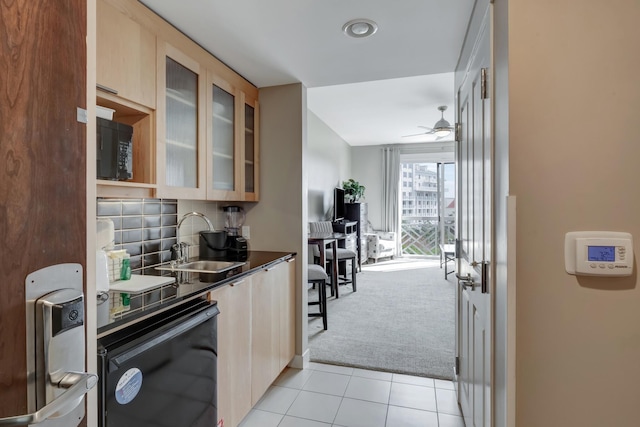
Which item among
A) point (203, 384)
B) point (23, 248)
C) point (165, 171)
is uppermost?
point (165, 171)

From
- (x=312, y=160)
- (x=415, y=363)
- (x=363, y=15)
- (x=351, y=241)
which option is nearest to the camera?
(x=363, y=15)

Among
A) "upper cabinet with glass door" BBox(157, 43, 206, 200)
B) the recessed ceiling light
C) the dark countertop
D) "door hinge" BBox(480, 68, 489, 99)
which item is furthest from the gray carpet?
the recessed ceiling light

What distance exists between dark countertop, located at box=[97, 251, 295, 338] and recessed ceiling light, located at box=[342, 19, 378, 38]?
145 cm

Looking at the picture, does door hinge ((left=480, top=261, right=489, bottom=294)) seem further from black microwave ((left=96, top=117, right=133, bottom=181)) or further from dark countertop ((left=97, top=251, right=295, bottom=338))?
black microwave ((left=96, top=117, right=133, bottom=181))

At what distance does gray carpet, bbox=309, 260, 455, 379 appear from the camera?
268cm

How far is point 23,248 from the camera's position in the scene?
63 centimetres

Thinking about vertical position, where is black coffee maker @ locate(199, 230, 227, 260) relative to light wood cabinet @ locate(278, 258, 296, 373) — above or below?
above

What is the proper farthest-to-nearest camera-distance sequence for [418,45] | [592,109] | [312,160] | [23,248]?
[312,160] < [418,45] < [592,109] < [23,248]

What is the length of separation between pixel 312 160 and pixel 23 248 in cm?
452

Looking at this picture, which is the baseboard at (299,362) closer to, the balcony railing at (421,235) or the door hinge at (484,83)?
the door hinge at (484,83)

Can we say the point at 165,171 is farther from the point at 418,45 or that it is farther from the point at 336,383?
the point at 336,383

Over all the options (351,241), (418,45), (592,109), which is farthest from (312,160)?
(592,109)

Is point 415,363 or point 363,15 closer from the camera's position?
point 363,15

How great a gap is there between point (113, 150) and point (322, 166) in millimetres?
4304
